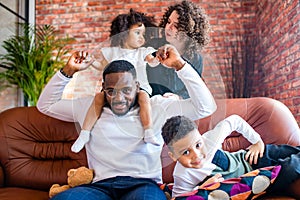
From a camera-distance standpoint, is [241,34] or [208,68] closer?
[208,68]

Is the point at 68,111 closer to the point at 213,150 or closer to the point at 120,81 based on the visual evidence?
the point at 120,81

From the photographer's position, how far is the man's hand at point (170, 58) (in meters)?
1.25

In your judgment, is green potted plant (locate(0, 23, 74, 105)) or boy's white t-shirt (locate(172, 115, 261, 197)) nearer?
boy's white t-shirt (locate(172, 115, 261, 197))

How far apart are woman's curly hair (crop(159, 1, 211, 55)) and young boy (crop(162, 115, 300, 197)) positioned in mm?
286

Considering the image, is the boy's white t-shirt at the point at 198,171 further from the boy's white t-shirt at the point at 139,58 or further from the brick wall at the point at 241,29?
the brick wall at the point at 241,29

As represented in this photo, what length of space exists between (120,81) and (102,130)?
0.29m

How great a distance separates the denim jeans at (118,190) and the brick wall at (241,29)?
1137 mm

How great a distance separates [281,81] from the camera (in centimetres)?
272

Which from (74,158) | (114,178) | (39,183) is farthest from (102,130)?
(39,183)

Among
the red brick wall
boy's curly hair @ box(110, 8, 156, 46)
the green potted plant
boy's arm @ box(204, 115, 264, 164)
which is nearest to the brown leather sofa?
boy's arm @ box(204, 115, 264, 164)

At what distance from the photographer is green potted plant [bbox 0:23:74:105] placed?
296 centimetres

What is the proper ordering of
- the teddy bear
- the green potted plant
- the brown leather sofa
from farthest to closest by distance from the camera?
1. the green potted plant
2. the brown leather sofa
3. the teddy bear

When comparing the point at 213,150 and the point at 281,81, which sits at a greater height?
the point at 281,81

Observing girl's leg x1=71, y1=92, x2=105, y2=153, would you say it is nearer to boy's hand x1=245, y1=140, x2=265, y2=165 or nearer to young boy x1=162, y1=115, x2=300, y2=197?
young boy x1=162, y1=115, x2=300, y2=197
